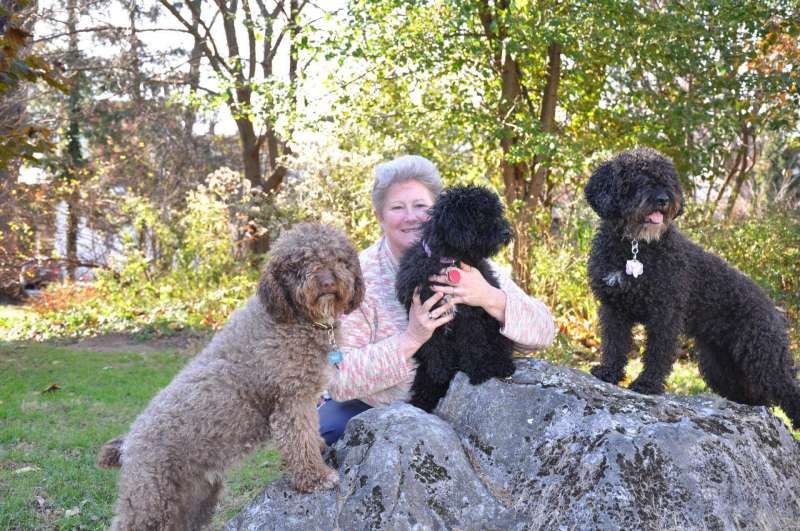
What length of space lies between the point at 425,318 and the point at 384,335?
61cm

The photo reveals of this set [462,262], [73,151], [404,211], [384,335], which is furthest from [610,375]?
[73,151]

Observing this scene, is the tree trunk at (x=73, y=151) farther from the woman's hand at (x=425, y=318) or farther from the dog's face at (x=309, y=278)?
the woman's hand at (x=425, y=318)

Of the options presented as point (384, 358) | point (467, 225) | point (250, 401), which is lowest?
point (250, 401)

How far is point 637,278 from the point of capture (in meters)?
3.70

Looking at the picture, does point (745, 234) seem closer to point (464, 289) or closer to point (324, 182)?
point (324, 182)

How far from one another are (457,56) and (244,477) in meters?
6.58

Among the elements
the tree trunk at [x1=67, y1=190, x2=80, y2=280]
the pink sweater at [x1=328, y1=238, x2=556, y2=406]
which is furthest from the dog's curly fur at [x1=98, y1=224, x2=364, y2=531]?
the tree trunk at [x1=67, y1=190, x2=80, y2=280]

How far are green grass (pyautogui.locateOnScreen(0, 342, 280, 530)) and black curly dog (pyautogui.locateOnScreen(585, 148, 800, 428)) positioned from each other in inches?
84.8

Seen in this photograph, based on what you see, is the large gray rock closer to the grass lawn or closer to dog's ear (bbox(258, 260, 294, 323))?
dog's ear (bbox(258, 260, 294, 323))

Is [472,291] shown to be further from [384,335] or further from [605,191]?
[605,191]

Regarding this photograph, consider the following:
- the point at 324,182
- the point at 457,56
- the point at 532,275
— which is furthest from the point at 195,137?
the point at 532,275

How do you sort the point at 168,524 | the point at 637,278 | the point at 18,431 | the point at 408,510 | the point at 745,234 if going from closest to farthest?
the point at 408,510 < the point at 168,524 < the point at 637,278 < the point at 18,431 < the point at 745,234

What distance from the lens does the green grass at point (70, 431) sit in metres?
4.74

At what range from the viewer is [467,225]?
11.0 feet
